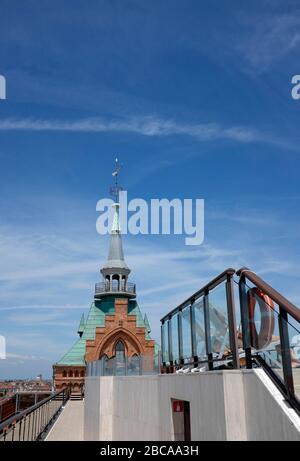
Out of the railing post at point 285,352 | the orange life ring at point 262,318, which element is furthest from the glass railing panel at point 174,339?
the railing post at point 285,352

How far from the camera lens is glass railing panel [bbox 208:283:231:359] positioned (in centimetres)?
613

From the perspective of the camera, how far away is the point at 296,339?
4.38 meters

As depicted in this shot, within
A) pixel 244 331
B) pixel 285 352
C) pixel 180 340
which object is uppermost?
pixel 180 340

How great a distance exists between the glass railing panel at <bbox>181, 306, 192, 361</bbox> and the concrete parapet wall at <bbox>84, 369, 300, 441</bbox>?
0.60m

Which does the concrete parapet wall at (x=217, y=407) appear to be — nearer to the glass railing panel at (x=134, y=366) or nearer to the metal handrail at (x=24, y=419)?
the glass railing panel at (x=134, y=366)

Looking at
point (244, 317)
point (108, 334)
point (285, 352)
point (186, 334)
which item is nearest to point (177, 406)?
point (186, 334)

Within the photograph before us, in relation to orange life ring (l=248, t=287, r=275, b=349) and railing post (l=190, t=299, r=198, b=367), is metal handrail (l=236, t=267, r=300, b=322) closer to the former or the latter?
orange life ring (l=248, t=287, r=275, b=349)

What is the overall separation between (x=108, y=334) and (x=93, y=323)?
9.55 ft

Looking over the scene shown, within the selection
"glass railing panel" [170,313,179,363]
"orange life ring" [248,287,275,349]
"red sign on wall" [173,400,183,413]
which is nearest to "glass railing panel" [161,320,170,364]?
"glass railing panel" [170,313,179,363]

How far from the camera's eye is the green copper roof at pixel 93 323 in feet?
123

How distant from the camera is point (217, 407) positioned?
18.0 ft

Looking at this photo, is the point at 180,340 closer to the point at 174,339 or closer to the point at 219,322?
the point at 174,339
